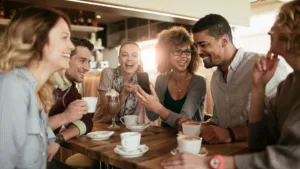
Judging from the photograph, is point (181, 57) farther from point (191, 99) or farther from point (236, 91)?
point (236, 91)

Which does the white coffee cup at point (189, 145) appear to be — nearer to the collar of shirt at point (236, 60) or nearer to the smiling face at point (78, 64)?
the collar of shirt at point (236, 60)

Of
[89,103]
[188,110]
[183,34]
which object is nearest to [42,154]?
[89,103]

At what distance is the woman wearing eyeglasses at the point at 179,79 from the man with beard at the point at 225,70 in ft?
0.78

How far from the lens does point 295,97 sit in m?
0.98

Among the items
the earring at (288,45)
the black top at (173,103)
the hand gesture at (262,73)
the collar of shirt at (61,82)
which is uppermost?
the earring at (288,45)

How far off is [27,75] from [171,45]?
1301 millimetres

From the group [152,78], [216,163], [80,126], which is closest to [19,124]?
[80,126]

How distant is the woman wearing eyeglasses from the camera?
199cm

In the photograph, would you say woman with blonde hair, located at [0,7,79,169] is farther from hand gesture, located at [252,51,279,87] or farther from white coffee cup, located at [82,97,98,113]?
hand gesture, located at [252,51,279,87]

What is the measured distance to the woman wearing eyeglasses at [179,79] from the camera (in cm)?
199

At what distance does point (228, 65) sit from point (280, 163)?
0.93 meters

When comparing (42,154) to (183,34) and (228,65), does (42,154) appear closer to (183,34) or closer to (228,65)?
(228,65)

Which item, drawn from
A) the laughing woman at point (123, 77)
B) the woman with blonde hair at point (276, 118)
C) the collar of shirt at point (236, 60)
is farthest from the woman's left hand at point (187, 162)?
the laughing woman at point (123, 77)

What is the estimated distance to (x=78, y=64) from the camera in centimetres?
208
